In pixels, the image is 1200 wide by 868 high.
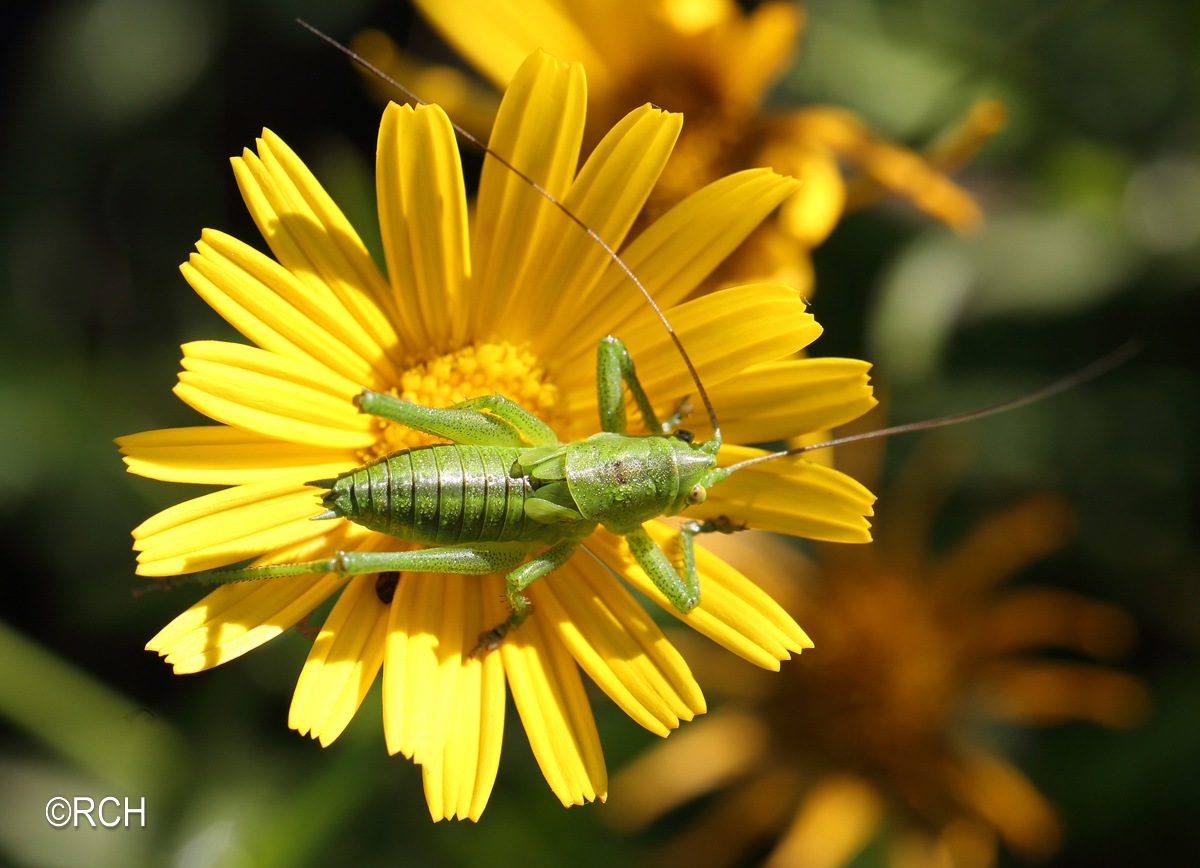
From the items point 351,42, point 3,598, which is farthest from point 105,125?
point 3,598

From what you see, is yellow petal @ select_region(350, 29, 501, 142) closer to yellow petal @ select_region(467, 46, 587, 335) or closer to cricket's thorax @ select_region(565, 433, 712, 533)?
yellow petal @ select_region(467, 46, 587, 335)

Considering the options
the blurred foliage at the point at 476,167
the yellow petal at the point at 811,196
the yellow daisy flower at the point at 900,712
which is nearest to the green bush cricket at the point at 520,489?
the yellow petal at the point at 811,196

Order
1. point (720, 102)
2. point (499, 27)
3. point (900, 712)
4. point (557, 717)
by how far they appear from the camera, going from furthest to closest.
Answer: point (900, 712) < point (720, 102) < point (499, 27) < point (557, 717)

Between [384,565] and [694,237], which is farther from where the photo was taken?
[694,237]

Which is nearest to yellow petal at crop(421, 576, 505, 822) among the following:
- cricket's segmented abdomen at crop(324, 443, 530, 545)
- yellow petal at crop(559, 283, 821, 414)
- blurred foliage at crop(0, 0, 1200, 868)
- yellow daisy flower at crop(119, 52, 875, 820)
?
yellow daisy flower at crop(119, 52, 875, 820)

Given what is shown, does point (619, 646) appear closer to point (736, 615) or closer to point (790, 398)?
point (736, 615)

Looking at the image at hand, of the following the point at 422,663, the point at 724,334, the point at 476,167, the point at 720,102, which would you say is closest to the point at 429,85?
the point at 476,167

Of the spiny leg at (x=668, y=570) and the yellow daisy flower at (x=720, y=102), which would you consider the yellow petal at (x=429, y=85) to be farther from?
the spiny leg at (x=668, y=570)
